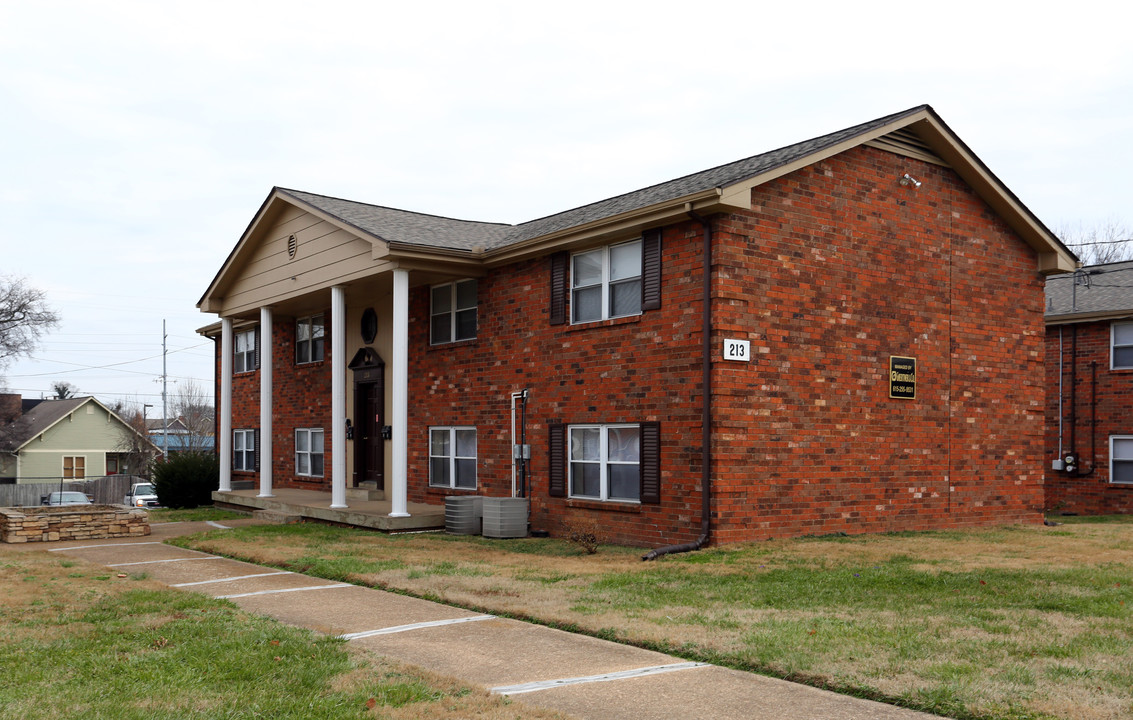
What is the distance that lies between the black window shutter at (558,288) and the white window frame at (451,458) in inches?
128

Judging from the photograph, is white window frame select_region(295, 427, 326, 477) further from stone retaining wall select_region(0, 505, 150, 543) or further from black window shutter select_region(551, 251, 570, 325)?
black window shutter select_region(551, 251, 570, 325)

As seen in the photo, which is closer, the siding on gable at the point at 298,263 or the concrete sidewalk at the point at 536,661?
the concrete sidewalk at the point at 536,661

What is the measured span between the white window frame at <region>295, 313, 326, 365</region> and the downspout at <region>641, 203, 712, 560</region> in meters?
12.7

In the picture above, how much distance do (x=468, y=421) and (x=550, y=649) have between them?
10.8 m

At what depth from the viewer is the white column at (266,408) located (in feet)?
69.1

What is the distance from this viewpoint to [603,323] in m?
14.9

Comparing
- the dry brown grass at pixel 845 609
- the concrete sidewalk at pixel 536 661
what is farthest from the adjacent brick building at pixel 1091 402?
the concrete sidewalk at pixel 536 661

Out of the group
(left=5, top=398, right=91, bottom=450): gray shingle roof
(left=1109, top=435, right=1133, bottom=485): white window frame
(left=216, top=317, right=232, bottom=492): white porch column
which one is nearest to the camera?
(left=1109, top=435, right=1133, bottom=485): white window frame

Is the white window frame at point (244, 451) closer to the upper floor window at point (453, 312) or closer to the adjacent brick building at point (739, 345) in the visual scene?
the adjacent brick building at point (739, 345)

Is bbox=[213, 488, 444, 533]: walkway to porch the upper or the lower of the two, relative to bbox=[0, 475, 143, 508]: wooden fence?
upper

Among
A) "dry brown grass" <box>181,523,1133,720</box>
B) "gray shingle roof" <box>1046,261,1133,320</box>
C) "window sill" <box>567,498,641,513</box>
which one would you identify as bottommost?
"dry brown grass" <box>181,523,1133,720</box>

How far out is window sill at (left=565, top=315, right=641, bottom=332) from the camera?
1442cm

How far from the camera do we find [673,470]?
13602mm

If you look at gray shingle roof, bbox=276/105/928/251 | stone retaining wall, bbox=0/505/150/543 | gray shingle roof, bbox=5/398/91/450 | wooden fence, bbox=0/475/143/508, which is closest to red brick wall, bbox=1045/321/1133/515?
gray shingle roof, bbox=276/105/928/251
